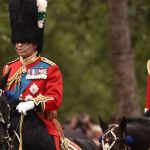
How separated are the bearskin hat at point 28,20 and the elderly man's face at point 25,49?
0.05 metres

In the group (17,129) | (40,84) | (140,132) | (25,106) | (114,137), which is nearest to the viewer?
(25,106)

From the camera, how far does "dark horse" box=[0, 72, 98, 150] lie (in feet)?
34.2

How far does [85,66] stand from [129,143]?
77.4 feet

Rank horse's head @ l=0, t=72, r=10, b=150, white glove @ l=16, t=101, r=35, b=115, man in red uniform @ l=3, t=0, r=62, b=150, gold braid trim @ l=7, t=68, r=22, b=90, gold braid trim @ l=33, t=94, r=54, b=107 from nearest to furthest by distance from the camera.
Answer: horse's head @ l=0, t=72, r=10, b=150
white glove @ l=16, t=101, r=35, b=115
gold braid trim @ l=33, t=94, r=54, b=107
man in red uniform @ l=3, t=0, r=62, b=150
gold braid trim @ l=7, t=68, r=22, b=90

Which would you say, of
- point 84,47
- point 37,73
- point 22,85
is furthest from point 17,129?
point 84,47

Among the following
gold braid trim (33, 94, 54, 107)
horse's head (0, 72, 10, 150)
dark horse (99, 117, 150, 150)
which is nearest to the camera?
horse's head (0, 72, 10, 150)

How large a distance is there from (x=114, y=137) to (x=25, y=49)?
9.09 ft

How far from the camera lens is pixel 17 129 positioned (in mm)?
10820

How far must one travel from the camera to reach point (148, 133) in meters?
13.1

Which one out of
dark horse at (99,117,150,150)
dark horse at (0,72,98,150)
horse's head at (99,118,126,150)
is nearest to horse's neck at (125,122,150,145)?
dark horse at (99,117,150,150)

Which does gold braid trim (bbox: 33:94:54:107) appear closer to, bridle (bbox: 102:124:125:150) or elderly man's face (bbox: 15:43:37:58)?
elderly man's face (bbox: 15:43:37:58)

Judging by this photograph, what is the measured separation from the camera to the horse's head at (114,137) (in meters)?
13.3

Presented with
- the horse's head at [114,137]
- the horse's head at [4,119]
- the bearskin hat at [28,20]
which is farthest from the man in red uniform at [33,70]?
the horse's head at [114,137]

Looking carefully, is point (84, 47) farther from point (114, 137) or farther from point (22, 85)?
point (22, 85)
